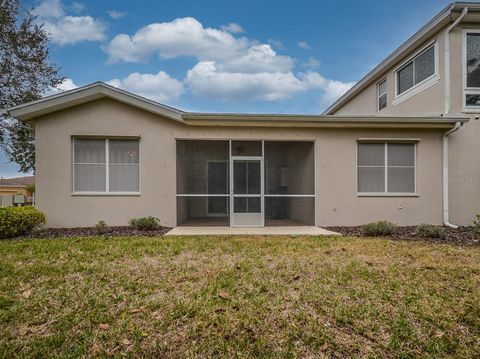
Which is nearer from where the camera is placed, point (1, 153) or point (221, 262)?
point (221, 262)

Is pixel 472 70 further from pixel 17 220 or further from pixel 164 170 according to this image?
pixel 17 220

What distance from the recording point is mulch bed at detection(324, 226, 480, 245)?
23.3ft

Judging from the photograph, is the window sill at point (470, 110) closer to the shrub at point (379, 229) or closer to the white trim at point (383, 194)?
the white trim at point (383, 194)

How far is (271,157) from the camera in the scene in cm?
990

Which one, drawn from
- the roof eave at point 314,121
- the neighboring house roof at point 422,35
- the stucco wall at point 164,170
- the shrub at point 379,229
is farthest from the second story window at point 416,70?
the shrub at point 379,229

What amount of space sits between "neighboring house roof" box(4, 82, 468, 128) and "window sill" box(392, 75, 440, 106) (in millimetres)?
1747

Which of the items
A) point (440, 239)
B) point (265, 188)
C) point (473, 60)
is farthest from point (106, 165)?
point (473, 60)

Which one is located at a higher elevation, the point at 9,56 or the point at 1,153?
the point at 9,56

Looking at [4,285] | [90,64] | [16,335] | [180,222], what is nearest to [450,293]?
[16,335]

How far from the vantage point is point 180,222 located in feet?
32.5

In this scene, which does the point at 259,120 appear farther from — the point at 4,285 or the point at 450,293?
the point at 4,285

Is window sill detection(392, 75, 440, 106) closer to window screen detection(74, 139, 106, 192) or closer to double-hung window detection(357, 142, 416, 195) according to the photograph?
double-hung window detection(357, 142, 416, 195)

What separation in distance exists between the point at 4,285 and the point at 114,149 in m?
5.84

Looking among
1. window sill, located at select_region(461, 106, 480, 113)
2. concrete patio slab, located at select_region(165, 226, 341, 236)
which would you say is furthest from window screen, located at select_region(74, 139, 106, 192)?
window sill, located at select_region(461, 106, 480, 113)
